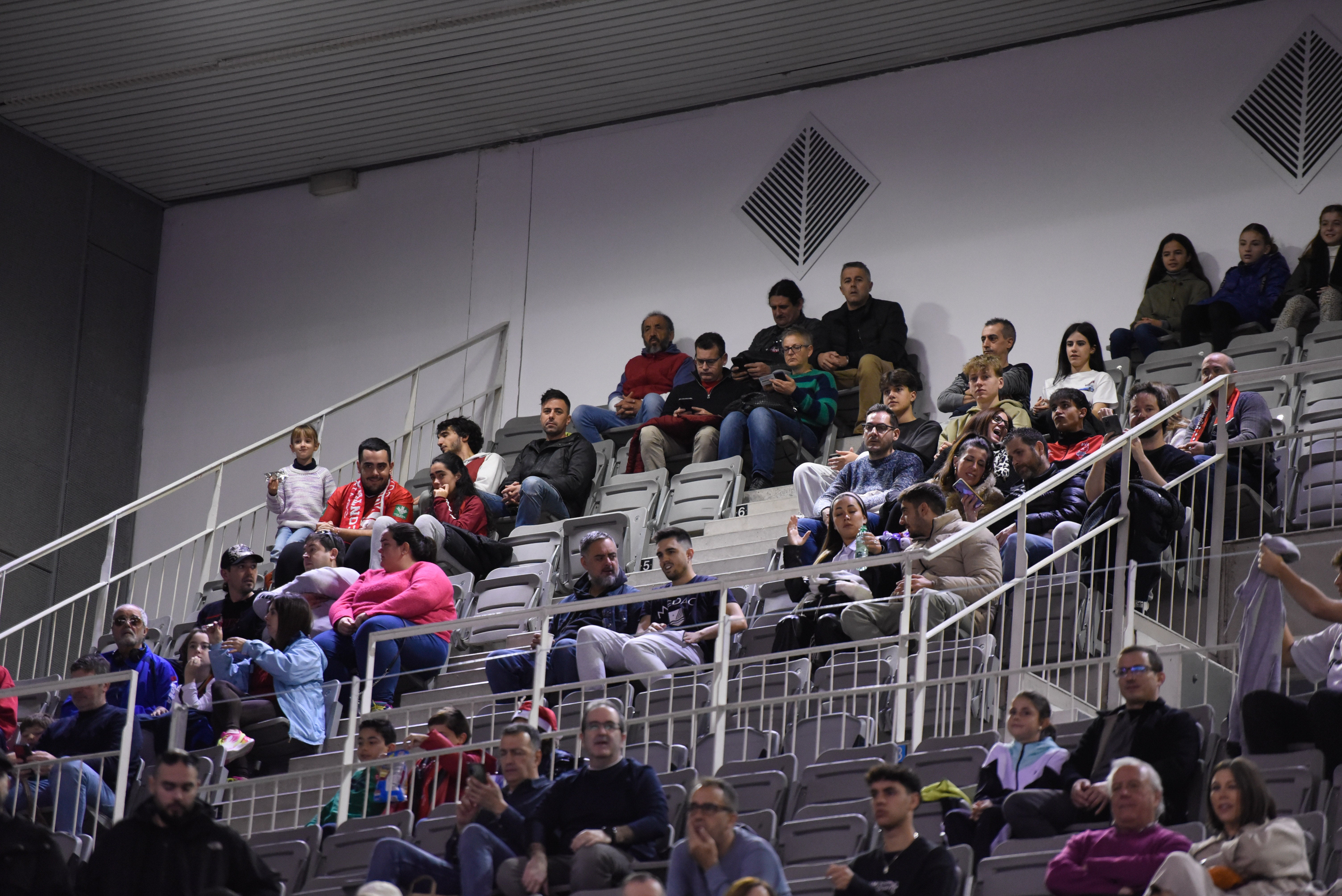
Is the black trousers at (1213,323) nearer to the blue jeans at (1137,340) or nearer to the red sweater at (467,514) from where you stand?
the blue jeans at (1137,340)

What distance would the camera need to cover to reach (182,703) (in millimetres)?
8047

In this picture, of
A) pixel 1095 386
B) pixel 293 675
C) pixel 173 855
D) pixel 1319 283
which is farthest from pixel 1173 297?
pixel 173 855

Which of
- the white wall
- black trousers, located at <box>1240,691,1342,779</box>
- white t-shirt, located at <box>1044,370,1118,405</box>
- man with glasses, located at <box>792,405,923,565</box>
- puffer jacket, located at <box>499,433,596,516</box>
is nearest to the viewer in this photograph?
black trousers, located at <box>1240,691,1342,779</box>

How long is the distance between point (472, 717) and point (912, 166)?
5.85 meters

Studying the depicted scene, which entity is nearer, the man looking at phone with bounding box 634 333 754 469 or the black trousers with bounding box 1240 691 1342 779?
the black trousers with bounding box 1240 691 1342 779

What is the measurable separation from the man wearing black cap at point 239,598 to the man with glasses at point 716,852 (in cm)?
372

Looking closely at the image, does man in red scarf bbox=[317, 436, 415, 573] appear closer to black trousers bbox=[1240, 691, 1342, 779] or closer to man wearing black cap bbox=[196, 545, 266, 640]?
man wearing black cap bbox=[196, 545, 266, 640]

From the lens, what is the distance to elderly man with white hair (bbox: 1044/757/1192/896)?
5086 millimetres

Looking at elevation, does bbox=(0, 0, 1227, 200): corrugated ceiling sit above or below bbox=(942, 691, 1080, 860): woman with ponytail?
above

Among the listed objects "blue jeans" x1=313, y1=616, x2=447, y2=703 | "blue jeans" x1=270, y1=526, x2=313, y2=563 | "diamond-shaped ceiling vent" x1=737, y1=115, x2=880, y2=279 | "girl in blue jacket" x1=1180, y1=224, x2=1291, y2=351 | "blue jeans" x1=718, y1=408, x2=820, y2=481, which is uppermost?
"diamond-shaped ceiling vent" x1=737, y1=115, x2=880, y2=279

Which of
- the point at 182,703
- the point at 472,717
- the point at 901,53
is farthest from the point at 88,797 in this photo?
the point at 901,53

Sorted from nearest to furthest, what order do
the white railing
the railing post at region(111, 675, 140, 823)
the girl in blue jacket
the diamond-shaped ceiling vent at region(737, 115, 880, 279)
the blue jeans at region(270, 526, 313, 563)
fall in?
1. the railing post at region(111, 675, 140, 823)
2. the blue jeans at region(270, 526, 313, 563)
3. the girl in blue jacket
4. the white railing
5. the diamond-shaped ceiling vent at region(737, 115, 880, 279)

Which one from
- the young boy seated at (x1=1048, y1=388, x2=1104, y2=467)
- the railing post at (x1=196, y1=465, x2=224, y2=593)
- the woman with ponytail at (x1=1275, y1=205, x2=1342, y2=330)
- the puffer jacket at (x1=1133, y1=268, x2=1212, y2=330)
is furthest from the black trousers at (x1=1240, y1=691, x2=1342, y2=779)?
the railing post at (x1=196, y1=465, x2=224, y2=593)

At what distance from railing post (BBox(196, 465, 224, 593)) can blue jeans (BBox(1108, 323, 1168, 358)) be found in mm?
5321
